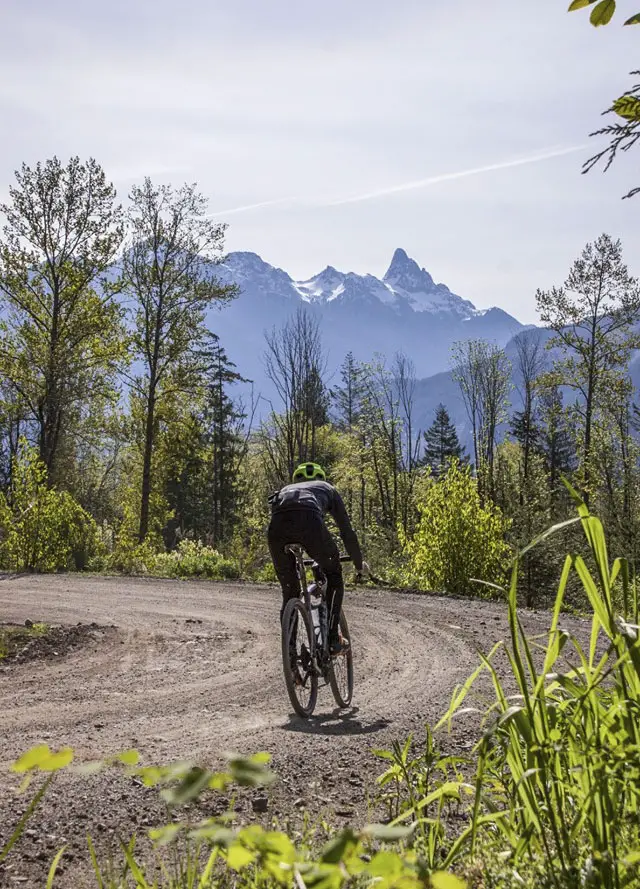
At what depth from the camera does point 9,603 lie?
39.8 ft

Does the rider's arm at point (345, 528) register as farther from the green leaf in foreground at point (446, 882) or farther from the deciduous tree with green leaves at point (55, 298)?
the deciduous tree with green leaves at point (55, 298)

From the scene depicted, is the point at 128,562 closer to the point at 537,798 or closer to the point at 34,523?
the point at 34,523

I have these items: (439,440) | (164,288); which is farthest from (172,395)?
(439,440)

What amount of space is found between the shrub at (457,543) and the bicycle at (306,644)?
8.30 m

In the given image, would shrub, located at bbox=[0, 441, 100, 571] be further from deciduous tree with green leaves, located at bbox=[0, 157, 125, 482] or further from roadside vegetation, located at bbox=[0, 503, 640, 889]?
roadside vegetation, located at bbox=[0, 503, 640, 889]

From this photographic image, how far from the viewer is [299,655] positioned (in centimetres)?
608

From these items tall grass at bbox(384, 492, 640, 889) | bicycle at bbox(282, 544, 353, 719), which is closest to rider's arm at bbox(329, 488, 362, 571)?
bicycle at bbox(282, 544, 353, 719)

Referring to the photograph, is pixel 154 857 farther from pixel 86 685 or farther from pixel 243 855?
pixel 86 685

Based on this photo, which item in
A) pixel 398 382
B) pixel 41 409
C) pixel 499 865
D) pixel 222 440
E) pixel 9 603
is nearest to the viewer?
pixel 499 865

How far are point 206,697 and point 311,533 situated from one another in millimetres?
1821

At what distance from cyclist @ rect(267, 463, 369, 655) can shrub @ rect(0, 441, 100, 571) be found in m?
13.0

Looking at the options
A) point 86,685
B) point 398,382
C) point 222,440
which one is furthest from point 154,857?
point 222,440

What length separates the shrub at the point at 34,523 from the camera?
17.9 m

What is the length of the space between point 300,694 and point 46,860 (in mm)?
3024
